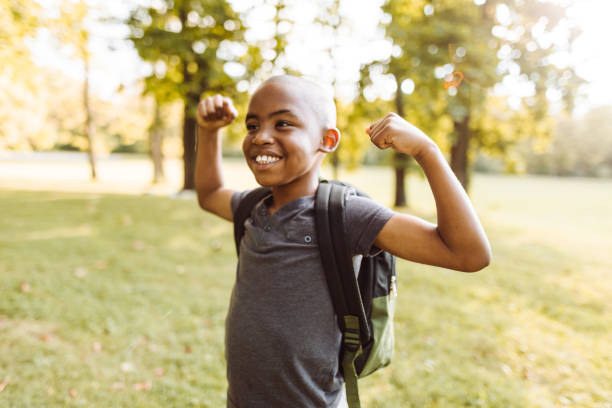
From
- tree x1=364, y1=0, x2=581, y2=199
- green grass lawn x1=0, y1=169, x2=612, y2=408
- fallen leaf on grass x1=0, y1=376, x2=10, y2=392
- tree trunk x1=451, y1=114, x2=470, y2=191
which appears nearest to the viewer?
fallen leaf on grass x1=0, y1=376, x2=10, y2=392

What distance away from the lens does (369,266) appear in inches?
60.2

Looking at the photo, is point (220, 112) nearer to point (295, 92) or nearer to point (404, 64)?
point (295, 92)

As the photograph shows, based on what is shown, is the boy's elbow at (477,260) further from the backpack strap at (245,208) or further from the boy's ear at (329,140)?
the backpack strap at (245,208)

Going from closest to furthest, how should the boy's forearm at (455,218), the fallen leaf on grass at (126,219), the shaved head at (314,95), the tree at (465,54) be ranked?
the boy's forearm at (455,218), the shaved head at (314,95), the fallen leaf on grass at (126,219), the tree at (465,54)

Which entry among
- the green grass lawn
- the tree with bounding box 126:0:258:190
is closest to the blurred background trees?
the tree with bounding box 126:0:258:190

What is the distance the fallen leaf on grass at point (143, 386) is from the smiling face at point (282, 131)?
255 cm

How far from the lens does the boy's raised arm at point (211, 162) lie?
184 centimetres

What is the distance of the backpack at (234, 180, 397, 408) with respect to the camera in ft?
4.58

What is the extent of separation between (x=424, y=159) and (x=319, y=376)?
91 cm

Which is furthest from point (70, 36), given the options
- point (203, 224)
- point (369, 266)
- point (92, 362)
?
point (369, 266)

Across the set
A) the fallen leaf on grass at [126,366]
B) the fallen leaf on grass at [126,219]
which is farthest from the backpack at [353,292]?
the fallen leaf on grass at [126,219]

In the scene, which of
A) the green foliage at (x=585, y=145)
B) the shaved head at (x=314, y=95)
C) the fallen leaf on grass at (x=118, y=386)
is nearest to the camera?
the shaved head at (x=314, y=95)

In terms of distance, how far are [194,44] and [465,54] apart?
6.64 meters

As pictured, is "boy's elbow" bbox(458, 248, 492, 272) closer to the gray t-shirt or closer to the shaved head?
the gray t-shirt
